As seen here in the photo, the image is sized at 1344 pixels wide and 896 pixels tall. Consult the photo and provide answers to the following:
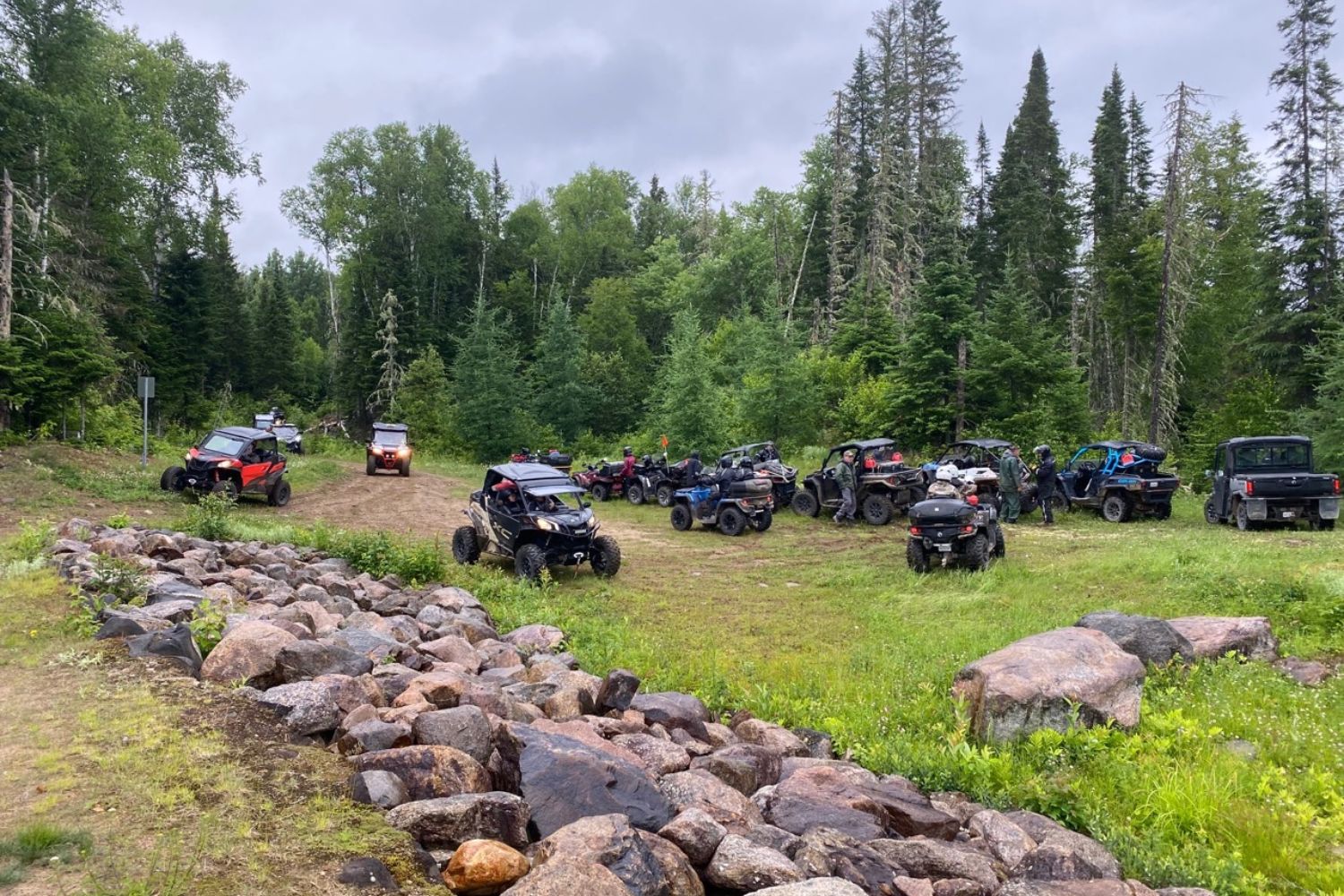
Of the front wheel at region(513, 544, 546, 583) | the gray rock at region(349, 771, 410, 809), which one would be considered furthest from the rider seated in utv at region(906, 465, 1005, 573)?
the gray rock at region(349, 771, 410, 809)

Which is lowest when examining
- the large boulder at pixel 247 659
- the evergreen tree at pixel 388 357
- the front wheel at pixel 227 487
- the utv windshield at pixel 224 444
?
the large boulder at pixel 247 659

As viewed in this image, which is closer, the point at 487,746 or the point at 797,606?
the point at 487,746

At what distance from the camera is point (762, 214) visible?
172 ft

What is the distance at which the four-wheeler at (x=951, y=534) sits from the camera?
11.9m

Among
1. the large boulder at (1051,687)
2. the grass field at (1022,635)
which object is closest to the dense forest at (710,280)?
the grass field at (1022,635)

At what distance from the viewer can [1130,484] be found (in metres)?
17.0

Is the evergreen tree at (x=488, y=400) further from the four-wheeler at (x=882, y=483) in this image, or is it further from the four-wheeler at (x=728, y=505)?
the four-wheeler at (x=882, y=483)

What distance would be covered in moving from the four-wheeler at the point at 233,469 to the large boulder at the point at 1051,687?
50.2 feet

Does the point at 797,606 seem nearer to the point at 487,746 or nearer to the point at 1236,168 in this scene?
the point at 487,746

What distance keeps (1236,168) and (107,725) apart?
47.1 metres

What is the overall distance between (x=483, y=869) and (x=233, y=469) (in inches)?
636

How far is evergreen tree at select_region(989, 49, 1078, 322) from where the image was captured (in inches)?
1549

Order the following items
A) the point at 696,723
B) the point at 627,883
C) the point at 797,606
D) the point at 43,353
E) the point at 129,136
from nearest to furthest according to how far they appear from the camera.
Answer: the point at 627,883, the point at 696,723, the point at 797,606, the point at 43,353, the point at 129,136

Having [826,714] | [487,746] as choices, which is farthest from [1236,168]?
[487,746]
